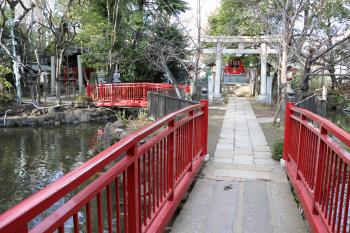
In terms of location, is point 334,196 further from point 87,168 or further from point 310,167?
point 87,168

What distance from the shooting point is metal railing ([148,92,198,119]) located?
10242mm

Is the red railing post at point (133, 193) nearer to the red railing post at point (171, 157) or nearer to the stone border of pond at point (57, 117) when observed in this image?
the red railing post at point (171, 157)

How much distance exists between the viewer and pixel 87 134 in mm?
14758

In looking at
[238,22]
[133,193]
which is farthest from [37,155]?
[238,22]

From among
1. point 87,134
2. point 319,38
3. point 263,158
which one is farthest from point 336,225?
point 87,134

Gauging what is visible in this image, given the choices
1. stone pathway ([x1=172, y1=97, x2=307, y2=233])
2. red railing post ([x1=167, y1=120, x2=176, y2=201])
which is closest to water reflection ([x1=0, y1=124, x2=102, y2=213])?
stone pathway ([x1=172, y1=97, x2=307, y2=233])

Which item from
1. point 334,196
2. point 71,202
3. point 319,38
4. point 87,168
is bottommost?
point 334,196

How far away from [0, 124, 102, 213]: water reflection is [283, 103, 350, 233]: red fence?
5562 mm

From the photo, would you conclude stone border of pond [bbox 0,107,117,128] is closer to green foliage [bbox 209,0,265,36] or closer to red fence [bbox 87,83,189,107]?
red fence [bbox 87,83,189,107]

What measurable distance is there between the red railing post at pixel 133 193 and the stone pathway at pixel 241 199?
1135 millimetres

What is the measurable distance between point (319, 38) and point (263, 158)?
556 centimetres

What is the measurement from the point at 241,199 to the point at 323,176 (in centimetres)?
158

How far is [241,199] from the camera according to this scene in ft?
14.7

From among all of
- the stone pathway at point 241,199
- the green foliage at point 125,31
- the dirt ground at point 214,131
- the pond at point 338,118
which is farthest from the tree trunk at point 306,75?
the green foliage at point 125,31
